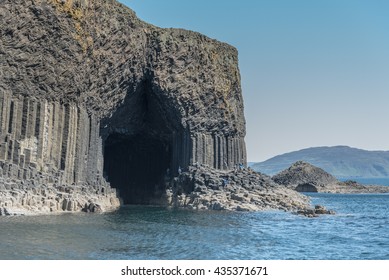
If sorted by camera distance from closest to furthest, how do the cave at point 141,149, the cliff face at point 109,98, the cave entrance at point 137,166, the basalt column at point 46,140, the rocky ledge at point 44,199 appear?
the rocky ledge at point 44,199 → the basalt column at point 46,140 → the cliff face at point 109,98 → the cave at point 141,149 → the cave entrance at point 137,166

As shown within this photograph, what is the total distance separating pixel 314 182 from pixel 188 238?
141 m

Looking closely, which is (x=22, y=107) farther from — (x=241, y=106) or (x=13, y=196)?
(x=241, y=106)

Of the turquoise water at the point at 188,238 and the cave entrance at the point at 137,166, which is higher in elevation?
the cave entrance at the point at 137,166

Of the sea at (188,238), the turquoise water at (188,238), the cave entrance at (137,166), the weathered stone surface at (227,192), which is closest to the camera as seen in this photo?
the sea at (188,238)

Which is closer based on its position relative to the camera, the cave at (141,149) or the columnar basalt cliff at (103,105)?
the columnar basalt cliff at (103,105)

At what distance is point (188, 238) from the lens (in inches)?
1506

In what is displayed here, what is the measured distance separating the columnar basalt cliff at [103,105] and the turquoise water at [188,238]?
829cm

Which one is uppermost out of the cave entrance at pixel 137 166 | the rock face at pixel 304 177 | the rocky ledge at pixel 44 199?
the rock face at pixel 304 177

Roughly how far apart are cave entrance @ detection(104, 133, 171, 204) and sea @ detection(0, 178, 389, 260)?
28986 millimetres

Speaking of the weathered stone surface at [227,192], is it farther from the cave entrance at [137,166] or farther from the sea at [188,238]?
the sea at [188,238]

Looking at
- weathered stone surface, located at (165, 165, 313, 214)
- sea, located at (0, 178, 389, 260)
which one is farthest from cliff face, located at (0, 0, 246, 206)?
sea, located at (0, 178, 389, 260)

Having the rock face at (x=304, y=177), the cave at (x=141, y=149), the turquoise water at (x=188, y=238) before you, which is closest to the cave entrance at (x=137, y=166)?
the cave at (x=141, y=149)

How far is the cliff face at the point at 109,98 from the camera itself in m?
56.0
